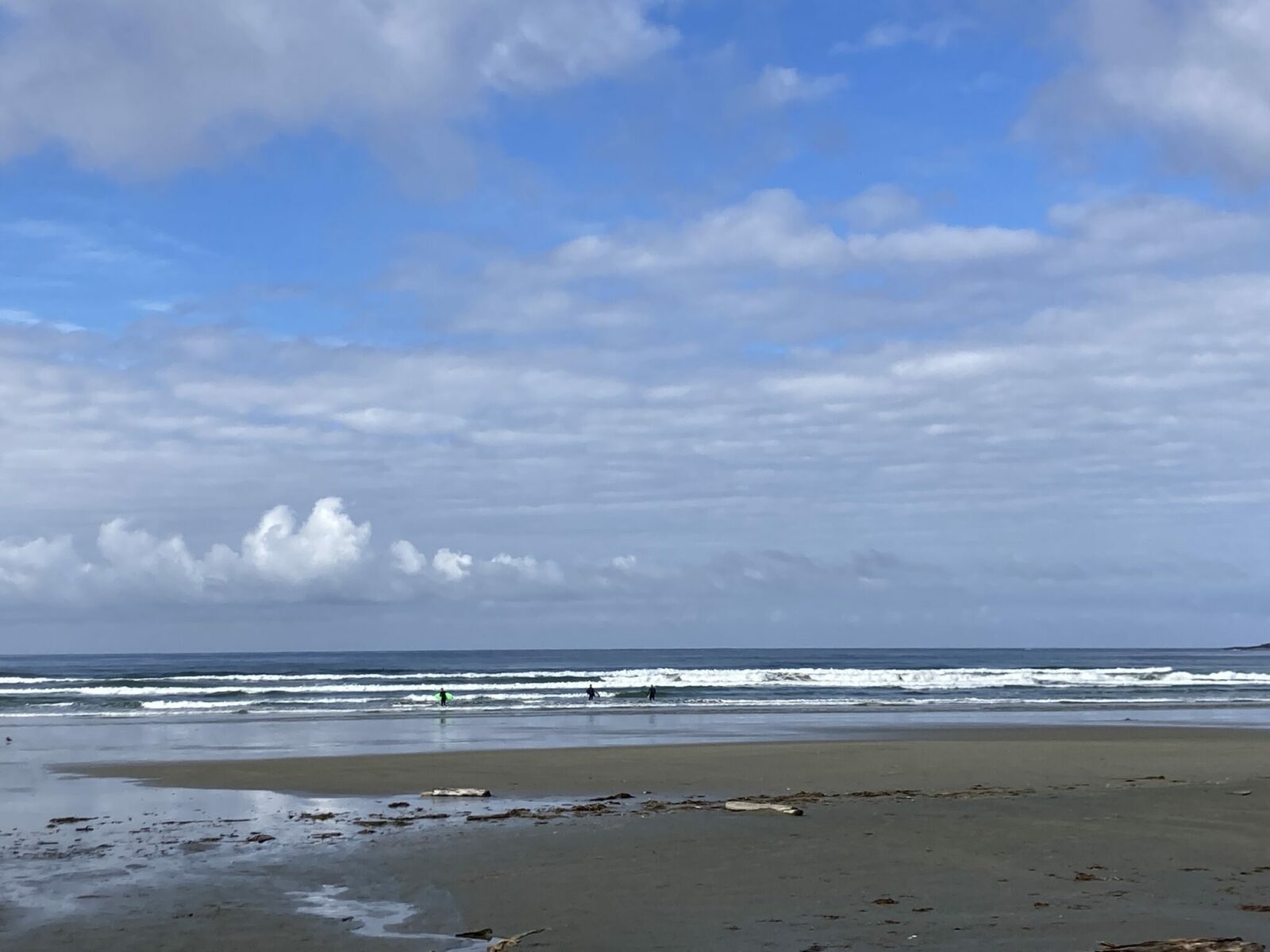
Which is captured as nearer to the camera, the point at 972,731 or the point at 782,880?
the point at 782,880

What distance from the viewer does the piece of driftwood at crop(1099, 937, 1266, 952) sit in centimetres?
677

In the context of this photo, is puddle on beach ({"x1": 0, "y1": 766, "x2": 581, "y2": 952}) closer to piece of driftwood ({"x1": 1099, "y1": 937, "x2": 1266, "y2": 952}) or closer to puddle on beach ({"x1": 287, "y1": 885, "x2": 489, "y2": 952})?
puddle on beach ({"x1": 287, "y1": 885, "x2": 489, "y2": 952})

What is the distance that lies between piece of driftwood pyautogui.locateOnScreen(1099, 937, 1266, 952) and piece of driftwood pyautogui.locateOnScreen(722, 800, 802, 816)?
21.3 feet

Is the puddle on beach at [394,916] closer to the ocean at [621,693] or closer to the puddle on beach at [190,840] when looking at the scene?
the puddle on beach at [190,840]

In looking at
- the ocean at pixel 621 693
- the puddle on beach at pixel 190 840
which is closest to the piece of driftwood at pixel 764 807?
the puddle on beach at pixel 190 840

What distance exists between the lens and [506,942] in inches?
299

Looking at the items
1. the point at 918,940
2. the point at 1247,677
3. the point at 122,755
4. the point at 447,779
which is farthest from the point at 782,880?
the point at 1247,677

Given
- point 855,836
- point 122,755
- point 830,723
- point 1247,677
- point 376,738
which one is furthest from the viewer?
point 1247,677

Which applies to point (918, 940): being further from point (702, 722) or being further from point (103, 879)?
point (702, 722)

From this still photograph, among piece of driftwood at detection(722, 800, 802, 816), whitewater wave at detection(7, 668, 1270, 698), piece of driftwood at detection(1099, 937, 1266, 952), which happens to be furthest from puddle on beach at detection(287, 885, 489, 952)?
whitewater wave at detection(7, 668, 1270, 698)

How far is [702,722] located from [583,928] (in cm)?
2514

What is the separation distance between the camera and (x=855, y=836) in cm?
1176

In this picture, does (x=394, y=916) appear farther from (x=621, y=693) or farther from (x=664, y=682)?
(x=664, y=682)

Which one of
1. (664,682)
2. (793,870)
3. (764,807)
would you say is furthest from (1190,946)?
(664,682)
